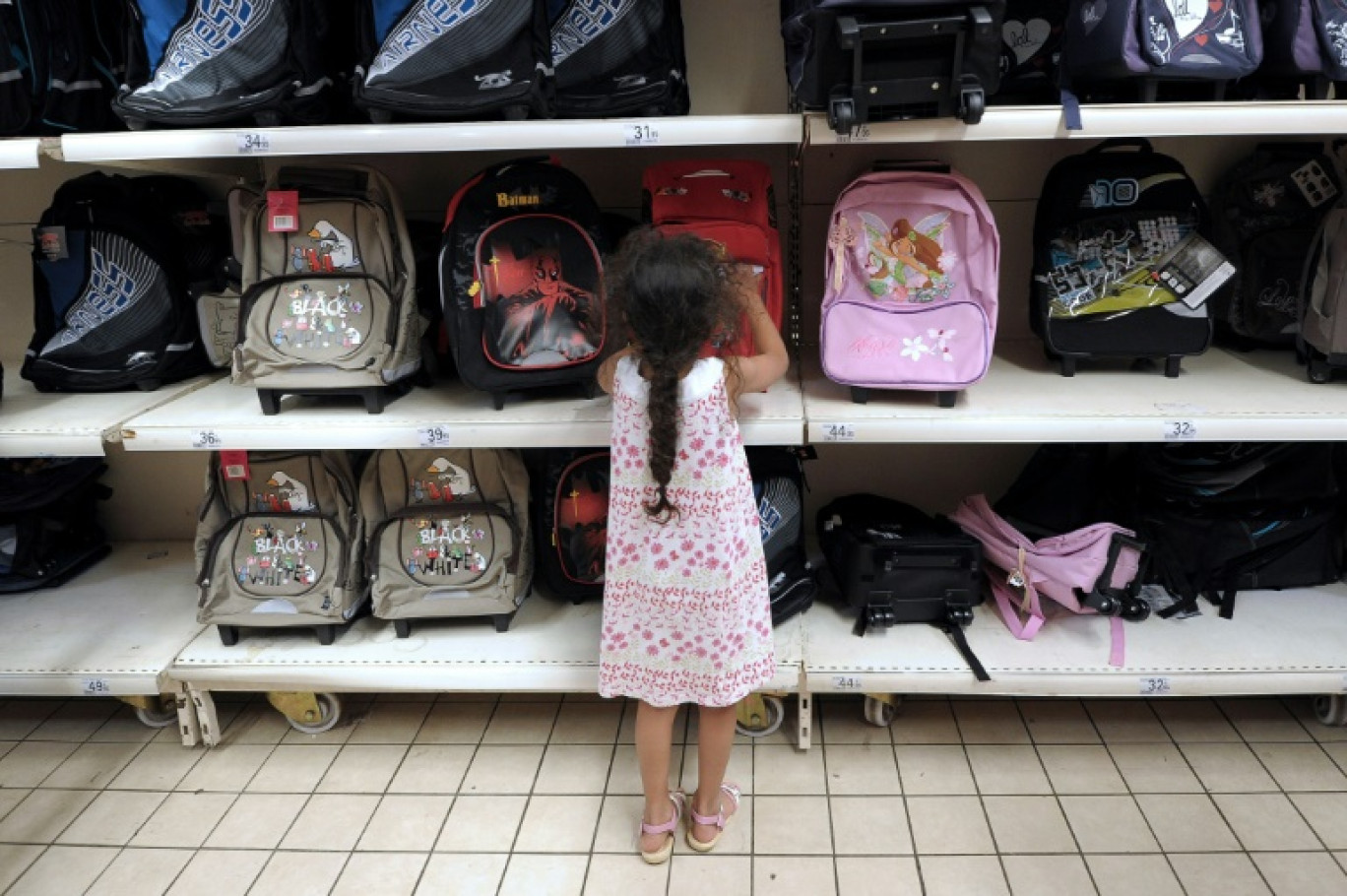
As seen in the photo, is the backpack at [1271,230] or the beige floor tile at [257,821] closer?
the beige floor tile at [257,821]

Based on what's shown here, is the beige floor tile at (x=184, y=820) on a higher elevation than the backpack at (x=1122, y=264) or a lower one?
lower

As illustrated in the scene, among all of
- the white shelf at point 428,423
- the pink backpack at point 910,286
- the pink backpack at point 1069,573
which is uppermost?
the pink backpack at point 910,286

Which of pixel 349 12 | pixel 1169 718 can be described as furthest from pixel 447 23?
pixel 1169 718

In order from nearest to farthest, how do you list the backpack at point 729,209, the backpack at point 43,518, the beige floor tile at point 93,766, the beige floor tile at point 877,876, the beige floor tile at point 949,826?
1. the beige floor tile at point 877,876
2. the beige floor tile at point 949,826
3. the backpack at point 729,209
4. the beige floor tile at point 93,766
5. the backpack at point 43,518

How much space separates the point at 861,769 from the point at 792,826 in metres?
0.26

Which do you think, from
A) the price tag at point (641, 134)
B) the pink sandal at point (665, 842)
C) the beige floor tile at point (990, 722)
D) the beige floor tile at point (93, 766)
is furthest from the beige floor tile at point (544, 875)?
the price tag at point (641, 134)

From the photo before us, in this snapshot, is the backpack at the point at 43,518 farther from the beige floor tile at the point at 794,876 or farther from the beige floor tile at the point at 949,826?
the beige floor tile at the point at 949,826

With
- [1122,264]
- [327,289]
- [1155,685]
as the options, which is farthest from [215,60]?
[1155,685]

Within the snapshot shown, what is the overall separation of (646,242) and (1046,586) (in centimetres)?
135

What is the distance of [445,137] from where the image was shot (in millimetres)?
1952

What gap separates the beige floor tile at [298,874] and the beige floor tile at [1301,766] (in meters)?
2.14

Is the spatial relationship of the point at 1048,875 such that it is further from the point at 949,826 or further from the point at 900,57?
the point at 900,57

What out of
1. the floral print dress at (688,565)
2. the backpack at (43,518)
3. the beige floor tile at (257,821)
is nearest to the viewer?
the floral print dress at (688,565)

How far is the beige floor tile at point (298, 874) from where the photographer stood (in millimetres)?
1997
